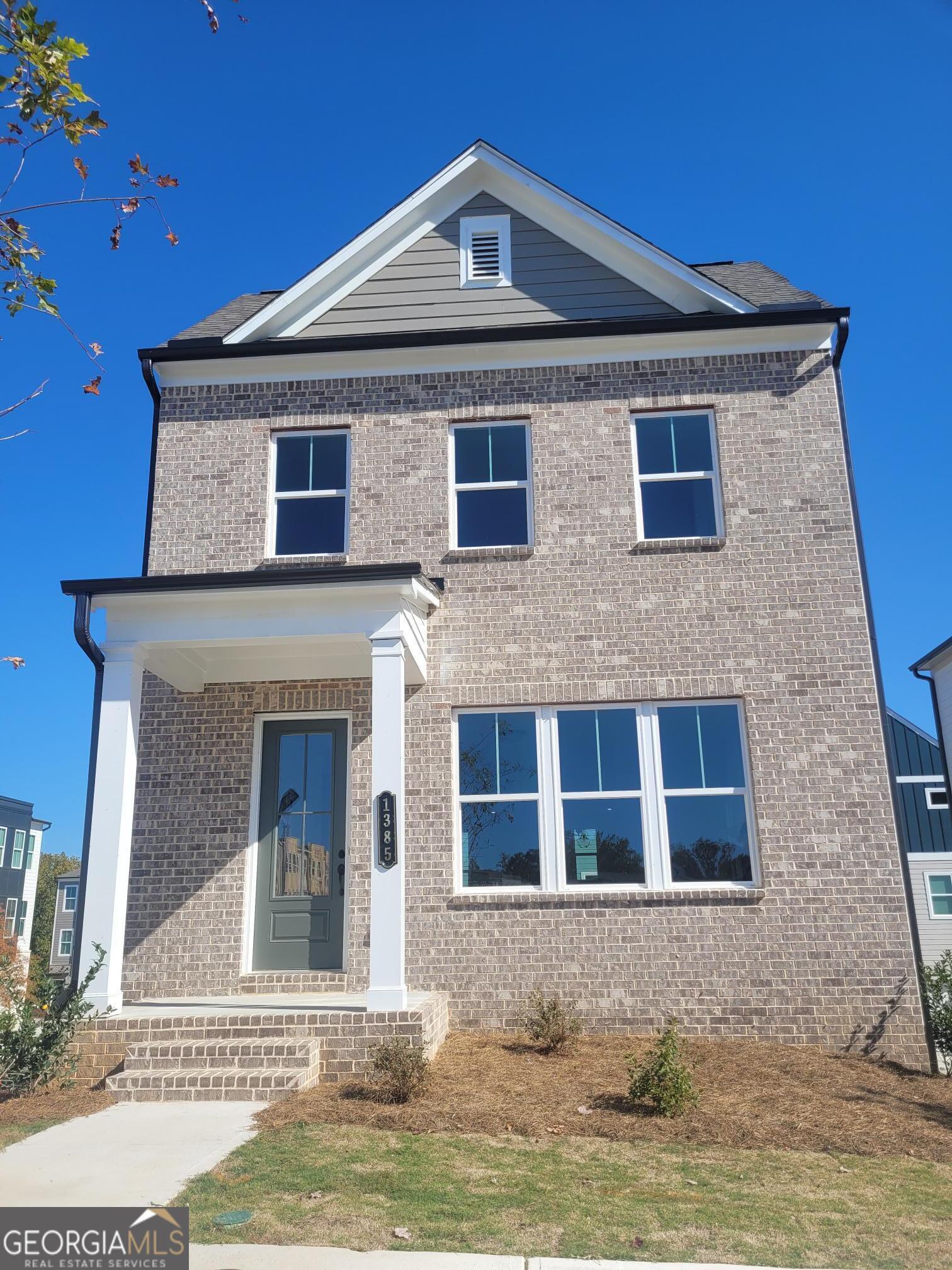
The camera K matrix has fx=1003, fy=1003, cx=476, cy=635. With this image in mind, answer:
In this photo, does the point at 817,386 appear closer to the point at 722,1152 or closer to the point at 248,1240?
the point at 722,1152

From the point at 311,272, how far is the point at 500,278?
2.17 metres

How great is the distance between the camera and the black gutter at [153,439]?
36.0 feet

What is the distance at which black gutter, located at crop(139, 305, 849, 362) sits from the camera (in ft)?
35.5

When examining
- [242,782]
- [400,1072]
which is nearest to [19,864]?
[242,782]

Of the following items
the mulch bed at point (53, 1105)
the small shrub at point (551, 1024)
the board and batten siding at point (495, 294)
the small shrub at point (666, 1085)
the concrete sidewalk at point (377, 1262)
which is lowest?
the concrete sidewalk at point (377, 1262)

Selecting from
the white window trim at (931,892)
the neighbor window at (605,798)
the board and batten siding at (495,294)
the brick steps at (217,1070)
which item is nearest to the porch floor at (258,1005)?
the brick steps at (217,1070)

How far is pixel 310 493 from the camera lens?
11055 millimetres

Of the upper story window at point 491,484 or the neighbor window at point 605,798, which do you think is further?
the upper story window at point 491,484

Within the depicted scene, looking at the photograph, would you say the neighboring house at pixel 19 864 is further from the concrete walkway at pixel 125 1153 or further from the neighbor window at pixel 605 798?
the concrete walkway at pixel 125 1153

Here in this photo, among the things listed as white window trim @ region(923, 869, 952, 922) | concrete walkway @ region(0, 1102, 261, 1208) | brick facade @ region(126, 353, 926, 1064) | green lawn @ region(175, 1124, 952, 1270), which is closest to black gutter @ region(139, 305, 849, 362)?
brick facade @ region(126, 353, 926, 1064)

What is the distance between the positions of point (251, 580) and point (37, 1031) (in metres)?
3.88

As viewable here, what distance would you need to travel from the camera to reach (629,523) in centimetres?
1061

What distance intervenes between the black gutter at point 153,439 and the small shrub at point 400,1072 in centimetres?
603

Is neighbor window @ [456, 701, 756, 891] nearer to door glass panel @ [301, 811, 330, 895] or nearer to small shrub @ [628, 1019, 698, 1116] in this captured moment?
door glass panel @ [301, 811, 330, 895]
